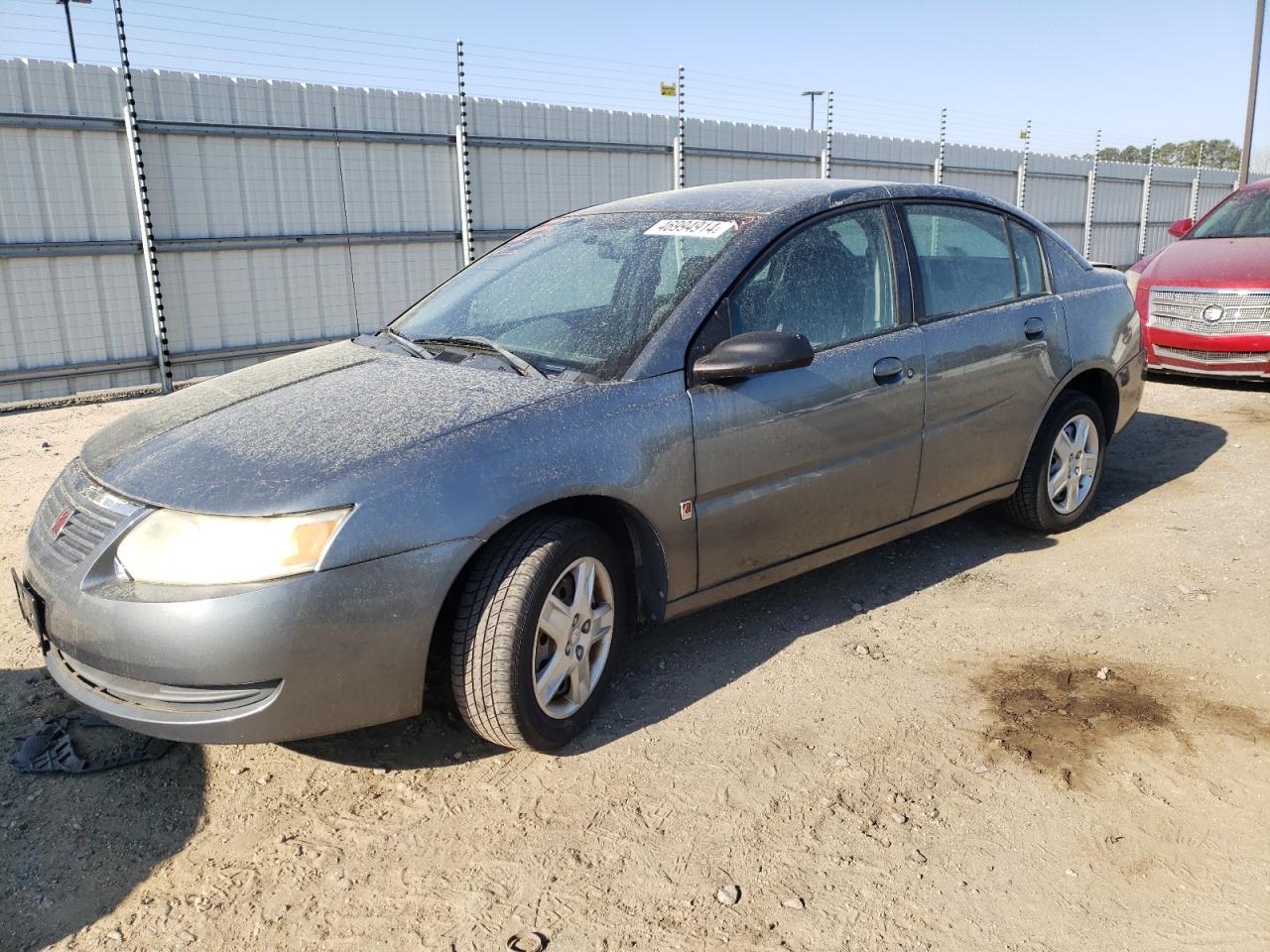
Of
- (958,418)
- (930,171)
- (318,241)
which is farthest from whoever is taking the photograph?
(930,171)

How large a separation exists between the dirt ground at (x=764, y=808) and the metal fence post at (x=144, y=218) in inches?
223

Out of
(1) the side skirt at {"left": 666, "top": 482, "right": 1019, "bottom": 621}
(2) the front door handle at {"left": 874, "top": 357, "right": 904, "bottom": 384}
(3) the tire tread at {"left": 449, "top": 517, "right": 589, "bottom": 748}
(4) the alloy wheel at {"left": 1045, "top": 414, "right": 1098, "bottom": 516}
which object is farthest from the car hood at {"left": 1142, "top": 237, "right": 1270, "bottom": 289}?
(3) the tire tread at {"left": 449, "top": 517, "right": 589, "bottom": 748}

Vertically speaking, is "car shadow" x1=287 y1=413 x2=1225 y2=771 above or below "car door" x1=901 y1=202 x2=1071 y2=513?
below

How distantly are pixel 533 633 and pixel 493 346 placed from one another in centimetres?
111

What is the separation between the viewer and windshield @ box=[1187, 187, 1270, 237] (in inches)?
338

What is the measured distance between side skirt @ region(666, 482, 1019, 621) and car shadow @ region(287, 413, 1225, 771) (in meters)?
0.25

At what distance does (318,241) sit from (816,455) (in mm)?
7893

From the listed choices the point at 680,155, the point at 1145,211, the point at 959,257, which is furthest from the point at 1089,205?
the point at 959,257

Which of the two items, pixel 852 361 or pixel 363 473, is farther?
pixel 852 361

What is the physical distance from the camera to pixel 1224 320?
786 cm

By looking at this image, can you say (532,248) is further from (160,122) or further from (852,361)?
(160,122)

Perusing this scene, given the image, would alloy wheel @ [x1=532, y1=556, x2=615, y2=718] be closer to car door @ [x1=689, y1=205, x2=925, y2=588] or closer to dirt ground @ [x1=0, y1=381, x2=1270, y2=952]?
dirt ground @ [x1=0, y1=381, x2=1270, y2=952]

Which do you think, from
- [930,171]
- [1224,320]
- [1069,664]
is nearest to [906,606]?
[1069,664]

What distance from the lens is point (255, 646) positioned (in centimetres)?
249
